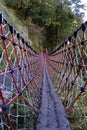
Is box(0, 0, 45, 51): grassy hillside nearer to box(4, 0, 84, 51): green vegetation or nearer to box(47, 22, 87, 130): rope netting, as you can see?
box(4, 0, 84, 51): green vegetation

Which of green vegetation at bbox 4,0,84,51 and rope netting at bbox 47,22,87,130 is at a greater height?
green vegetation at bbox 4,0,84,51

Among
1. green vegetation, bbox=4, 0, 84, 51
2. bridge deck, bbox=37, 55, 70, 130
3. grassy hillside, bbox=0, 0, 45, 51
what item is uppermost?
green vegetation, bbox=4, 0, 84, 51

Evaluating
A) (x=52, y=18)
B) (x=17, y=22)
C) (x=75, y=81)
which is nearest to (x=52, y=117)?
(x=75, y=81)

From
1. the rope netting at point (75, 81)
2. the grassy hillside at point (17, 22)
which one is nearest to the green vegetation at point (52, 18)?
the grassy hillside at point (17, 22)

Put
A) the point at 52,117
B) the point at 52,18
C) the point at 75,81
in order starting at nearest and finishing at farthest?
the point at 52,117, the point at 75,81, the point at 52,18

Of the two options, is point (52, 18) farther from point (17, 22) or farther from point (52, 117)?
point (52, 117)

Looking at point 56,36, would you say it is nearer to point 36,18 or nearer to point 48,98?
point 36,18

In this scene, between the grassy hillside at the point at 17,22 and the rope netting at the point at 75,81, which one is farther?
the grassy hillside at the point at 17,22

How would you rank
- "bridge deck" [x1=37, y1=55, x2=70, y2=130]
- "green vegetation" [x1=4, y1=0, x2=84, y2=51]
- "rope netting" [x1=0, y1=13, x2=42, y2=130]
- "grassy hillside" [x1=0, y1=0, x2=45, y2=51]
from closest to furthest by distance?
"rope netting" [x1=0, y1=13, x2=42, y2=130] → "bridge deck" [x1=37, y1=55, x2=70, y2=130] → "grassy hillside" [x1=0, y1=0, x2=45, y2=51] → "green vegetation" [x1=4, y1=0, x2=84, y2=51]

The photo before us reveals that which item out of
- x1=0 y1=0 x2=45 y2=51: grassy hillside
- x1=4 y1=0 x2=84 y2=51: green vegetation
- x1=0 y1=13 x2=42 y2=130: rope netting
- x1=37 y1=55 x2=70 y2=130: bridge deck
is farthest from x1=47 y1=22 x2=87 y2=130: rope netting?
x1=4 y1=0 x2=84 y2=51: green vegetation

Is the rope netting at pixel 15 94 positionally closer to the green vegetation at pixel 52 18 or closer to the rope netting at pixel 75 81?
the rope netting at pixel 75 81

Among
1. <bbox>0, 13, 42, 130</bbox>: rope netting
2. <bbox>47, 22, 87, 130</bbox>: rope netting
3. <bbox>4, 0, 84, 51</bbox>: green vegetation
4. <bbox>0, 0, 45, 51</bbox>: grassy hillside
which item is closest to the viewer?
<bbox>0, 13, 42, 130</bbox>: rope netting

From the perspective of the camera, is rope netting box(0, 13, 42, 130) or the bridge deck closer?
rope netting box(0, 13, 42, 130)

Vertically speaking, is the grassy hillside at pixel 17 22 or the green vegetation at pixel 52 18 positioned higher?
the green vegetation at pixel 52 18
